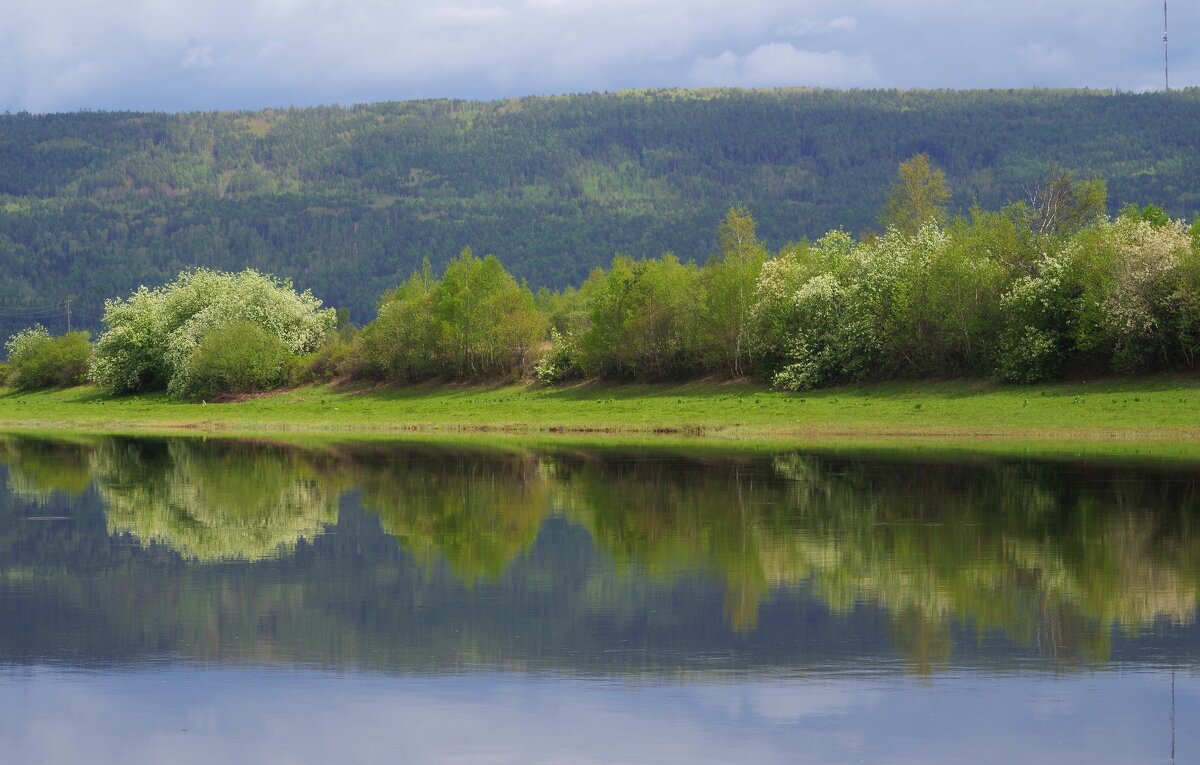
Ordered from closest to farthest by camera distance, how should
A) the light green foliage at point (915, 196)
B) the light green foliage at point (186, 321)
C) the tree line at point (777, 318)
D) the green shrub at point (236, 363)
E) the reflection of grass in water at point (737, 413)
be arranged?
the reflection of grass in water at point (737, 413), the tree line at point (777, 318), the green shrub at point (236, 363), the light green foliage at point (186, 321), the light green foliage at point (915, 196)

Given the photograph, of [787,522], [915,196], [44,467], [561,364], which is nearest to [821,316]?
[561,364]

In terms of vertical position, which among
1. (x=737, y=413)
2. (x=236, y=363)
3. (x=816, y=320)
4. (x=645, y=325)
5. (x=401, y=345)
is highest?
(x=816, y=320)

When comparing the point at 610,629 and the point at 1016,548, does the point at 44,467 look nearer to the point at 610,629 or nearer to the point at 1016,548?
the point at 1016,548

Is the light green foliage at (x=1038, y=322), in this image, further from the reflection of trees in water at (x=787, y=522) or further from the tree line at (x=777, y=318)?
the reflection of trees in water at (x=787, y=522)

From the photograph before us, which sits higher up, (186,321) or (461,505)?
(461,505)

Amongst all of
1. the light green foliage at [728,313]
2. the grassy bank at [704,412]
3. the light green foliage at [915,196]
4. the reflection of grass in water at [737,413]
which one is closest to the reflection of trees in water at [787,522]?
the reflection of grass in water at [737,413]

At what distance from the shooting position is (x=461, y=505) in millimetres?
32125

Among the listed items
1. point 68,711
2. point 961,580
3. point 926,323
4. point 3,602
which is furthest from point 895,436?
point 68,711

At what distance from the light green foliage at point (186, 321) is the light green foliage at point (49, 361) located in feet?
31.8

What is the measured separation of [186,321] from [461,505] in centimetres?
7861

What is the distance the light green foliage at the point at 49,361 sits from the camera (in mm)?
120375

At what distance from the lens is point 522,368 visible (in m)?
94.6

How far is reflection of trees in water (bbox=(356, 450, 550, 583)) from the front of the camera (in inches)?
959

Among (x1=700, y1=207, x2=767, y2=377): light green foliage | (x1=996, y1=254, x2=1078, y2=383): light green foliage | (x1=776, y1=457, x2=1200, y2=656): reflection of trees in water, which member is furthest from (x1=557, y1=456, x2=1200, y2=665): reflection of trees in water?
(x1=700, y1=207, x2=767, y2=377): light green foliage
